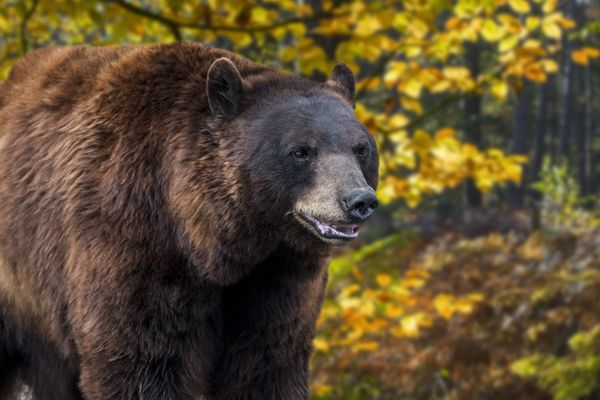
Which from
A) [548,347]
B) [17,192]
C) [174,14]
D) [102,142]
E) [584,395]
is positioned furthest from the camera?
[548,347]

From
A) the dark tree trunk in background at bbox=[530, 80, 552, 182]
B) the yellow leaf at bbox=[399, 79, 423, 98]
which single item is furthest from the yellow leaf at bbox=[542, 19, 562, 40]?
the dark tree trunk in background at bbox=[530, 80, 552, 182]

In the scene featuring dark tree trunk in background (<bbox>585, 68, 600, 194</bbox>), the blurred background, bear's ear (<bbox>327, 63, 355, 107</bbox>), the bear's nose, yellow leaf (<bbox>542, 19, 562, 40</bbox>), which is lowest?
dark tree trunk in background (<bbox>585, 68, 600, 194</bbox>)

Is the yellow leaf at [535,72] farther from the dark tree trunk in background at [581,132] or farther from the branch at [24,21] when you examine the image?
the dark tree trunk in background at [581,132]

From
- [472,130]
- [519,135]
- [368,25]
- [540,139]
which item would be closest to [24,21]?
[368,25]

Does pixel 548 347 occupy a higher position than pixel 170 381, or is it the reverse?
pixel 170 381

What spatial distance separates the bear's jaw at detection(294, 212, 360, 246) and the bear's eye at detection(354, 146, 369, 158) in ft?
1.14

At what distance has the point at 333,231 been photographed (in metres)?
3.03

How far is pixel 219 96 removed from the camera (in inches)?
130

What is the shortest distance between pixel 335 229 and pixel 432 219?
18.9 metres

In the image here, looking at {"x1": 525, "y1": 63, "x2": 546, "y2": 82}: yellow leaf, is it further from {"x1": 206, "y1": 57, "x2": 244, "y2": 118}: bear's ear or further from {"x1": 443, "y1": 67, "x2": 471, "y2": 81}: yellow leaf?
{"x1": 206, "y1": 57, "x2": 244, "y2": 118}: bear's ear

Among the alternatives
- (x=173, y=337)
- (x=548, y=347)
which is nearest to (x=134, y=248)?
(x=173, y=337)

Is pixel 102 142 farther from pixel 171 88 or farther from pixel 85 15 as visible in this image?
pixel 85 15

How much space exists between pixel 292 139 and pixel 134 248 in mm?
724

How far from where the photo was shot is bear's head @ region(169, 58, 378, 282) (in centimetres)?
308
